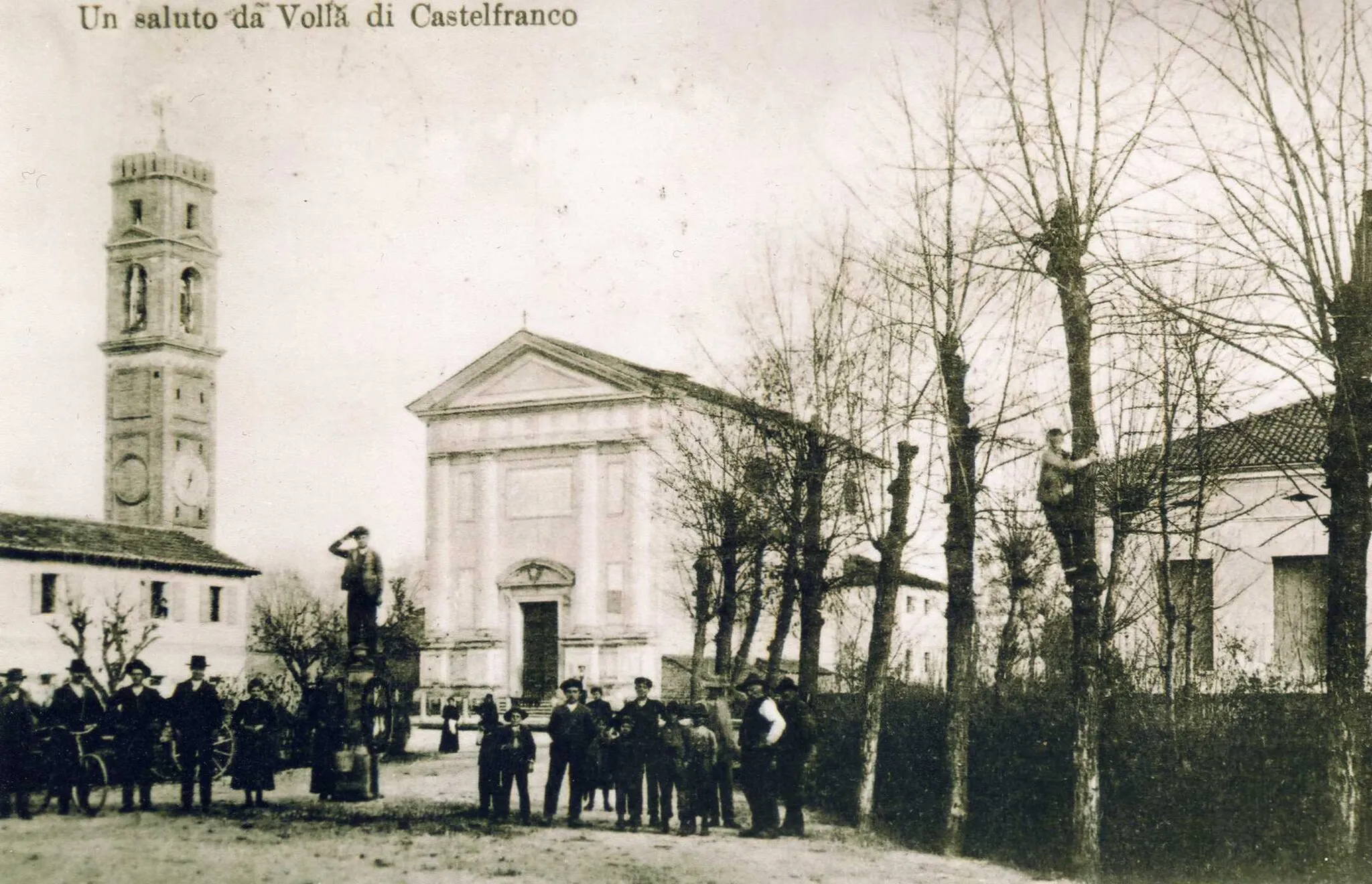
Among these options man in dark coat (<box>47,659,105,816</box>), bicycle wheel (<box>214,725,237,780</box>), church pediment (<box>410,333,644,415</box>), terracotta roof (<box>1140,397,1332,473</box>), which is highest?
church pediment (<box>410,333,644,415</box>)

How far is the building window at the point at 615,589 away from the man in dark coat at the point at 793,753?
1772 cm

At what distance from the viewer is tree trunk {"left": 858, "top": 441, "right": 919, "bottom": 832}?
46.1 ft

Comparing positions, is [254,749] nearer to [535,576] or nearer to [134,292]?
[134,292]

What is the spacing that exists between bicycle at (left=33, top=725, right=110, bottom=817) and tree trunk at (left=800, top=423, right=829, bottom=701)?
868 cm

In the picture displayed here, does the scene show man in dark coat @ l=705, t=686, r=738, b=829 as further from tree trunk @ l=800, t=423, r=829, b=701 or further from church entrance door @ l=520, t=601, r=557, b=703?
church entrance door @ l=520, t=601, r=557, b=703

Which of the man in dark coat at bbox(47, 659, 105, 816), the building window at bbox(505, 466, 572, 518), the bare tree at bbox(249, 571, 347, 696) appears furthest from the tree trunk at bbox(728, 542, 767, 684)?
the man in dark coat at bbox(47, 659, 105, 816)

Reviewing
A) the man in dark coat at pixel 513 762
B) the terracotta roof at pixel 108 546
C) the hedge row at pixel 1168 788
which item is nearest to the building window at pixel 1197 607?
the hedge row at pixel 1168 788

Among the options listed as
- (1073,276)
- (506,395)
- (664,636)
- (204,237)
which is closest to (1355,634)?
(1073,276)

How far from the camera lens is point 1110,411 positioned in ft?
53.0

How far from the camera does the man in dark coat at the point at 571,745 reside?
13.5 meters

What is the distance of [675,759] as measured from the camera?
1328 cm

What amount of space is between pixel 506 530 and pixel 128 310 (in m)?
17.7

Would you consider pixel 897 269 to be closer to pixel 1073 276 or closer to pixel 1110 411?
pixel 1073 276

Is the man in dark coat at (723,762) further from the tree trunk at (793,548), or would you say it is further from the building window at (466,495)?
the building window at (466,495)
